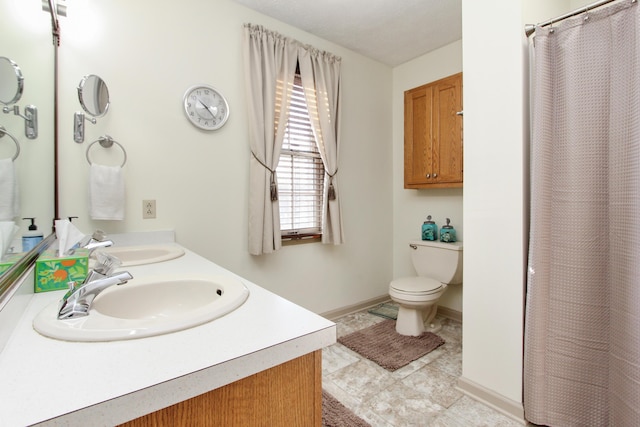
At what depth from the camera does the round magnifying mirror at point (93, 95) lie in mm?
1492

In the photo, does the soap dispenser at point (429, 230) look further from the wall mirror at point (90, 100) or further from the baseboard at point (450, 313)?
the wall mirror at point (90, 100)

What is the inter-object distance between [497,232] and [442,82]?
1.58 m

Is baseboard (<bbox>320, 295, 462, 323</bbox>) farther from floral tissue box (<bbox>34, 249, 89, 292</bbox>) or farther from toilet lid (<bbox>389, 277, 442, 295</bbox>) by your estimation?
floral tissue box (<bbox>34, 249, 89, 292</bbox>)

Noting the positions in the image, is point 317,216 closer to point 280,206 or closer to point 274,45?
point 280,206

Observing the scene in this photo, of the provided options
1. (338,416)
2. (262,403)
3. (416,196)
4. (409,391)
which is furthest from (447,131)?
(262,403)

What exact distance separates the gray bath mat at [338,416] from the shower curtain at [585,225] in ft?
2.63

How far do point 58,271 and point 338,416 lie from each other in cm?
134

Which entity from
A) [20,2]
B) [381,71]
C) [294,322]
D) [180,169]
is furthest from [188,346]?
[381,71]

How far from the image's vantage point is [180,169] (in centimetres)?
198

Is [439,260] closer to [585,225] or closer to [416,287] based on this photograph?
[416,287]

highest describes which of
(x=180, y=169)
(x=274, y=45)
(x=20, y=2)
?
(x=274, y=45)

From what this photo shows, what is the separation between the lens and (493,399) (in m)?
1.57

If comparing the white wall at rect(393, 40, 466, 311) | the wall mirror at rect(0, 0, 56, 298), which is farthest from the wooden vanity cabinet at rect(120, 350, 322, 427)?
the white wall at rect(393, 40, 466, 311)

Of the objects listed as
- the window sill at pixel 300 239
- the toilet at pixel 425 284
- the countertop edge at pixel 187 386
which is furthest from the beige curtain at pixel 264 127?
the countertop edge at pixel 187 386
